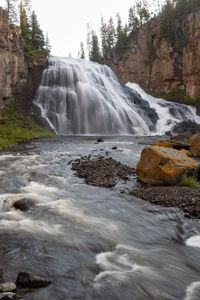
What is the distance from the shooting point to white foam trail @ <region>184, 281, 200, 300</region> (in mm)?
7031

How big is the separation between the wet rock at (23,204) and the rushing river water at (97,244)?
0.23m

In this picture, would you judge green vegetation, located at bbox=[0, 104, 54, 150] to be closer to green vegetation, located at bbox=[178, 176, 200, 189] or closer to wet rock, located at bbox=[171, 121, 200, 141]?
wet rock, located at bbox=[171, 121, 200, 141]

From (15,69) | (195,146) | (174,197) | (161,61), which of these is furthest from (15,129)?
(161,61)

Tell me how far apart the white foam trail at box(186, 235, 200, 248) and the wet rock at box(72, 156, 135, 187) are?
633 cm

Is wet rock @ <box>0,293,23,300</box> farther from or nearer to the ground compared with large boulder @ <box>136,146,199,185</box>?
nearer to the ground

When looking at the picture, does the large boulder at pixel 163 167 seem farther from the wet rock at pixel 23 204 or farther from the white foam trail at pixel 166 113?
the white foam trail at pixel 166 113

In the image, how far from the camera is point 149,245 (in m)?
9.75

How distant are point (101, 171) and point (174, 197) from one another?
18.6ft

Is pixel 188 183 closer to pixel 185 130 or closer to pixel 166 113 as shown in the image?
pixel 185 130

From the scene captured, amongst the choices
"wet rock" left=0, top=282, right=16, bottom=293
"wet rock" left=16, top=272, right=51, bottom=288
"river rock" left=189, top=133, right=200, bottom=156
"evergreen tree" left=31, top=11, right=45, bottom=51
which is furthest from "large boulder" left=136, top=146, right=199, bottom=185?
"evergreen tree" left=31, top=11, right=45, bottom=51

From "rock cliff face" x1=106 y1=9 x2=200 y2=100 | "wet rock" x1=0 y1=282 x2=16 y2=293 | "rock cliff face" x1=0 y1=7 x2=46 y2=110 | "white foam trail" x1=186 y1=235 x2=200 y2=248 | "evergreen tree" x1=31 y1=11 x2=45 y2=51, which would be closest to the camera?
"wet rock" x1=0 y1=282 x2=16 y2=293

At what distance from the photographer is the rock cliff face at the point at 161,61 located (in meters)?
67.1

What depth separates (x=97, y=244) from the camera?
950 cm

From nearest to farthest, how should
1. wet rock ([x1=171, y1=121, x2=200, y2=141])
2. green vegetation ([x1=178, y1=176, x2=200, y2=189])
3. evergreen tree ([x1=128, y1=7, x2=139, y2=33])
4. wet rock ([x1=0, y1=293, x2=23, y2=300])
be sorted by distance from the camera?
wet rock ([x1=0, y1=293, x2=23, y2=300])
green vegetation ([x1=178, y1=176, x2=200, y2=189])
wet rock ([x1=171, y1=121, x2=200, y2=141])
evergreen tree ([x1=128, y1=7, x2=139, y2=33])
